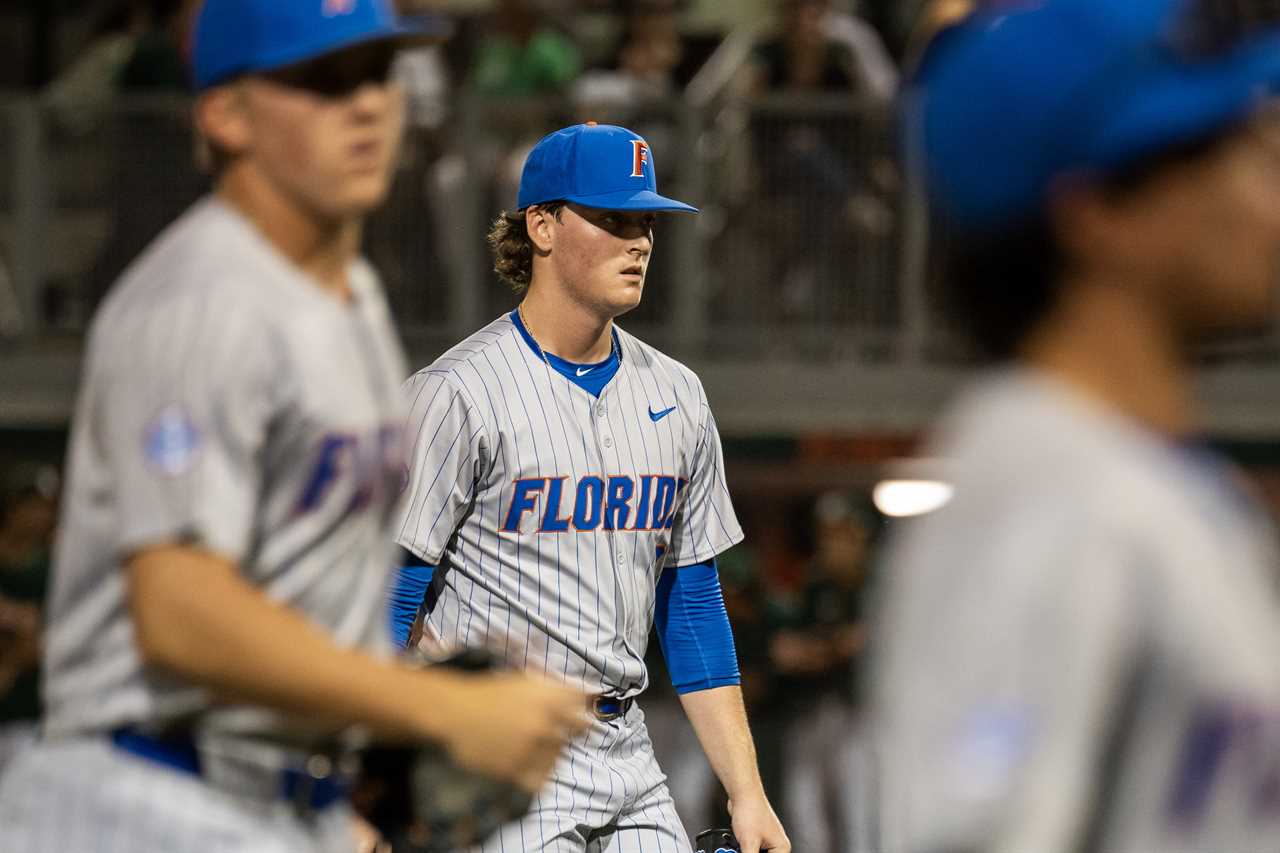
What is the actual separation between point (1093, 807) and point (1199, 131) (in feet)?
1.67

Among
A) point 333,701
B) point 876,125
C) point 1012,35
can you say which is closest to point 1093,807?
point 1012,35

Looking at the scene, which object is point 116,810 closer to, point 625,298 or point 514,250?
point 625,298

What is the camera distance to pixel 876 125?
1020cm

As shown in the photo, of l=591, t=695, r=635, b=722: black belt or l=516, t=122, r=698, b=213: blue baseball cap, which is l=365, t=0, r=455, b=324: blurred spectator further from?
l=591, t=695, r=635, b=722: black belt

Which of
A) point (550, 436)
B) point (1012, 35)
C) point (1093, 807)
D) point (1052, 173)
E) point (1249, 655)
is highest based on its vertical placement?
point (1012, 35)

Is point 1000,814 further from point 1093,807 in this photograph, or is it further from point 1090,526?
point 1090,526

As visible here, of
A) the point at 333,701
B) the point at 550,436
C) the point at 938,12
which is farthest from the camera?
the point at 550,436

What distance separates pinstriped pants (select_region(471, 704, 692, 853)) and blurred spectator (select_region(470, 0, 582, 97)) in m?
6.27

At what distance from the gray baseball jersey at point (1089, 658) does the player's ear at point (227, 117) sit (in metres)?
1.12

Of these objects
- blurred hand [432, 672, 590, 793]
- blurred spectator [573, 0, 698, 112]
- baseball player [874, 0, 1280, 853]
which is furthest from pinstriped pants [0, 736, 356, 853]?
blurred spectator [573, 0, 698, 112]

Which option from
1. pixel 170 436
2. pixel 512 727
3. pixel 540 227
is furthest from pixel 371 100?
pixel 540 227

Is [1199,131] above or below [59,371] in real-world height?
above

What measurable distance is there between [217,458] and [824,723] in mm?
7915

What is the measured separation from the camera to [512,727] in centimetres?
214
